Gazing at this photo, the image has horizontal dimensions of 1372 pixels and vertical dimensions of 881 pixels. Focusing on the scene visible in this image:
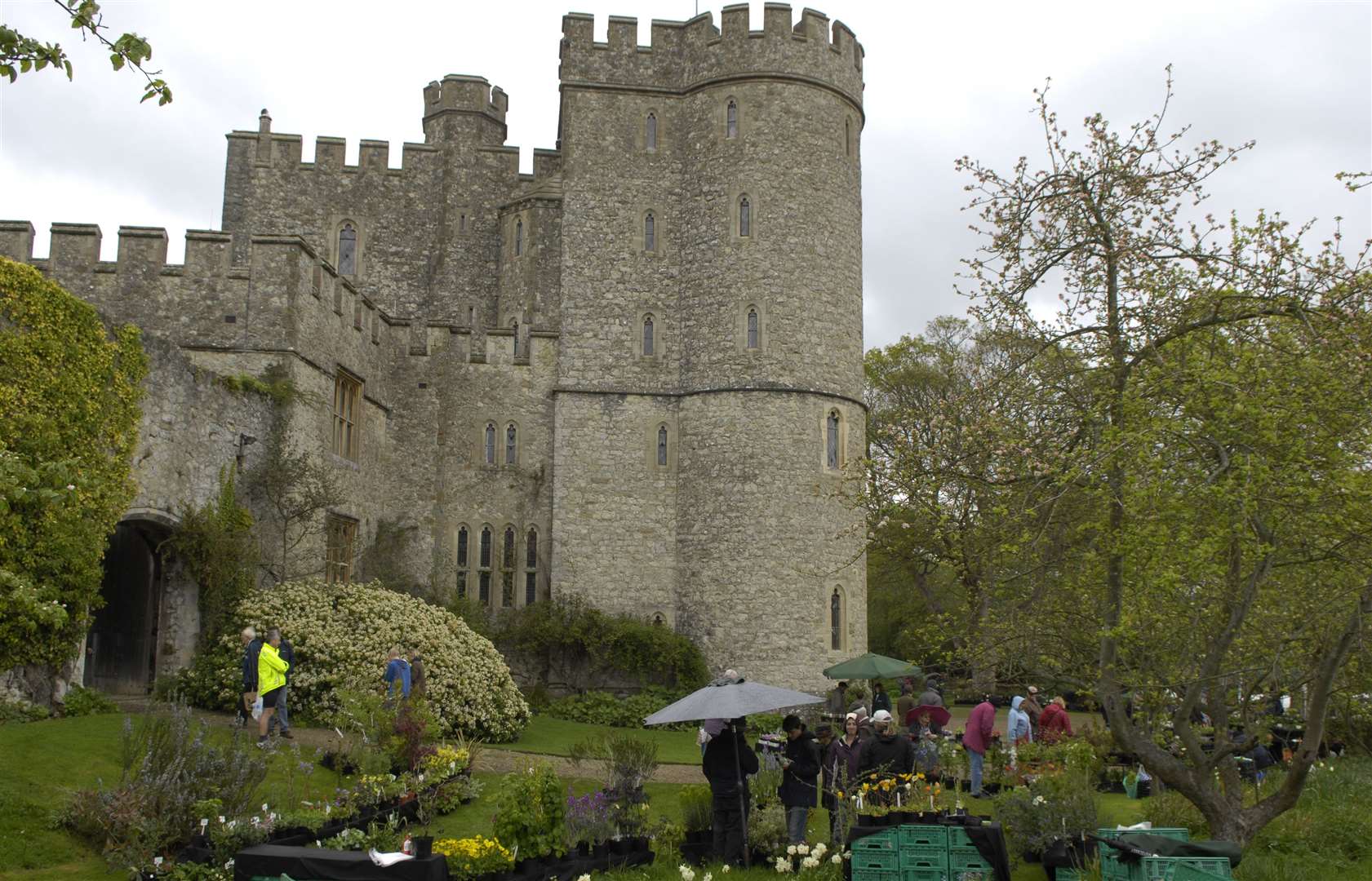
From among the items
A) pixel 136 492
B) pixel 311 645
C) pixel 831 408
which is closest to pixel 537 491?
pixel 831 408

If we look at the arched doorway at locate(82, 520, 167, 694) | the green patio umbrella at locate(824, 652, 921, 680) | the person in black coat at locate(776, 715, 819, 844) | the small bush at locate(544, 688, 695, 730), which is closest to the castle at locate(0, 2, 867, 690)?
the small bush at locate(544, 688, 695, 730)

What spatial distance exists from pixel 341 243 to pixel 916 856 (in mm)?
20551

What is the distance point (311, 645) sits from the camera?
1561cm

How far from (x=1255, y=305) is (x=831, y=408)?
46.6ft

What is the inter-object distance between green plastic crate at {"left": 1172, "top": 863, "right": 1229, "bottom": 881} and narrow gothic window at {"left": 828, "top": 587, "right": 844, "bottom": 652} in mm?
15201

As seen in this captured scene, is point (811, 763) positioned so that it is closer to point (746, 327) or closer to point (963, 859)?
point (963, 859)

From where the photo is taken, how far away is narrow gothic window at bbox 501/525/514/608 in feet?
75.6

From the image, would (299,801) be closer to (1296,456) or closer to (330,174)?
(1296,456)

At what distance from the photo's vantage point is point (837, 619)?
73.4ft

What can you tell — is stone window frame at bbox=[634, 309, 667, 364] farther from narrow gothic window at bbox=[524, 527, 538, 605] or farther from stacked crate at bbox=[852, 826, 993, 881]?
stacked crate at bbox=[852, 826, 993, 881]

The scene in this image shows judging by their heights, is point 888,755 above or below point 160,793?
above

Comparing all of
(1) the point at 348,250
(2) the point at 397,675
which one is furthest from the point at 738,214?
(2) the point at 397,675

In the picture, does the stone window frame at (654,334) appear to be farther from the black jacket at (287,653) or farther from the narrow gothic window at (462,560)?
the black jacket at (287,653)

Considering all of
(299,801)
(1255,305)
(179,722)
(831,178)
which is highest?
(831,178)
